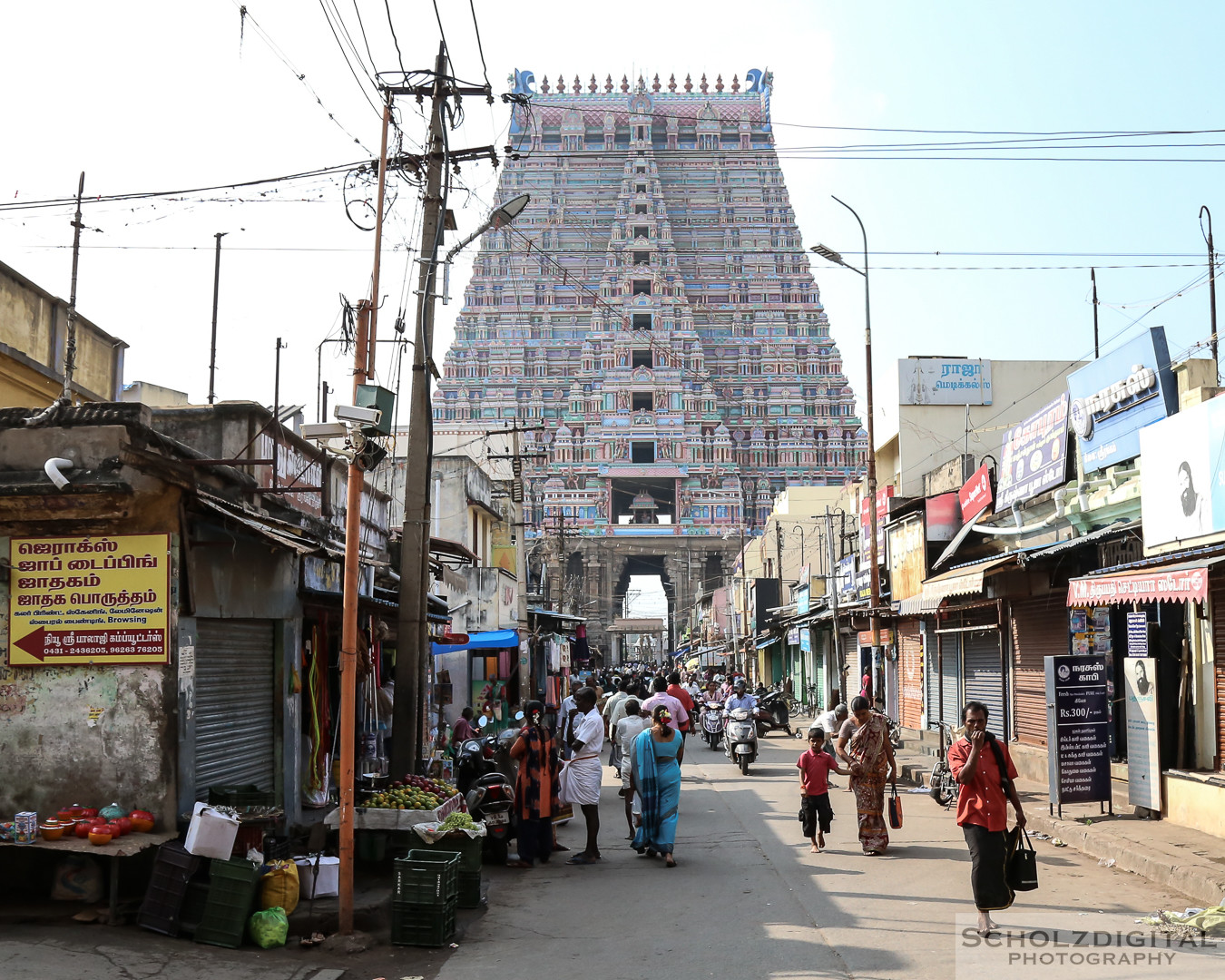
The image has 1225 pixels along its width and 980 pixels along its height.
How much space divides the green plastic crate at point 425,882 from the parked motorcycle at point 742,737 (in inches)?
455

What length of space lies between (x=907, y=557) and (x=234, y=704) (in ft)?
51.9

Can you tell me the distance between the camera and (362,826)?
9227 millimetres

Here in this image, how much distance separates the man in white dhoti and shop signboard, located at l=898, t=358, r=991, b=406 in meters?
21.3

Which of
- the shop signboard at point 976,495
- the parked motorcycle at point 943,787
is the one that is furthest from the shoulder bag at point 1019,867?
the shop signboard at point 976,495

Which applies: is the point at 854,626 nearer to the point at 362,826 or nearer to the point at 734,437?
the point at 362,826

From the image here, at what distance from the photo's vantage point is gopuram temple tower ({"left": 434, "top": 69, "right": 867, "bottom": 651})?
7662 cm

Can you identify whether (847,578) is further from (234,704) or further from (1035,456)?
(234,704)

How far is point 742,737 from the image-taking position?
1894 centimetres

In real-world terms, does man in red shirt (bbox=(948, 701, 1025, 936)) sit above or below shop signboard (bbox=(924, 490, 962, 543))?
below

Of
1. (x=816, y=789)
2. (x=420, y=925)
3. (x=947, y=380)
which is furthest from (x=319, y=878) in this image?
(x=947, y=380)

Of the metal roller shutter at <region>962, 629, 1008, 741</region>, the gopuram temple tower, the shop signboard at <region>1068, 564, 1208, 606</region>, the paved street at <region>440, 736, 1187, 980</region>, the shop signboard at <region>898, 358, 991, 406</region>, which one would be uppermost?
the gopuram temple tower

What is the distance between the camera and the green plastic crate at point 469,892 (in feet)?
28.6

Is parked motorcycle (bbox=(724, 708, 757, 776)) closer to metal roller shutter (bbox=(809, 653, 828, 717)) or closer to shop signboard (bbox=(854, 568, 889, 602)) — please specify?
shop signboard (bbox=(854, 568, 889, 602))

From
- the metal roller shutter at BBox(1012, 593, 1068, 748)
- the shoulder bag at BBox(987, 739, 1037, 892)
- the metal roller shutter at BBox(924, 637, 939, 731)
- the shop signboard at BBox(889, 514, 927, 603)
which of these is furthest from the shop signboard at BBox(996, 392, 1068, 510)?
the shoulder bag at BBox(987, 739, 1037, 892)
